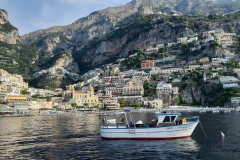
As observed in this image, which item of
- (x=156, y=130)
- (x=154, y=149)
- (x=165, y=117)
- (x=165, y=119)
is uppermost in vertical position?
(x=165, y=117)

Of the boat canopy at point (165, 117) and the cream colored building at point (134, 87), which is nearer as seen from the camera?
the boat canopy at point (165, 117)

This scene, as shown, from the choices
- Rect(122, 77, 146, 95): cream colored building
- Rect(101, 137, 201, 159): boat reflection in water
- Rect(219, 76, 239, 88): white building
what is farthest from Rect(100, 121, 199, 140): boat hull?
Rect(122, 77, 146, 95): cream colored building

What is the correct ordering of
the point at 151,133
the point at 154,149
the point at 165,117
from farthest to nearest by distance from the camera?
the point at 165,117 → the point at 151,133 → the point at 154,149

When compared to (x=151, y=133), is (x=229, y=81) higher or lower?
higher

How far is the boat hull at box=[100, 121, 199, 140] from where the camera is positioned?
145ft

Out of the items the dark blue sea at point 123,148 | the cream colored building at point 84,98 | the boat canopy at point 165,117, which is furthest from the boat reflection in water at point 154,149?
the cream colored building at point 84,98

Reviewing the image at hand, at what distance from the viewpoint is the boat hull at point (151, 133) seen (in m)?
44.2

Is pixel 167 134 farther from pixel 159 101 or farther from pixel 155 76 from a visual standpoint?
pixel 155 76

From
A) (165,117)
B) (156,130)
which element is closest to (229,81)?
(165,117)

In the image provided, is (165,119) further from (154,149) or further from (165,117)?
(154,149)

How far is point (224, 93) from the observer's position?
15550 centimetres

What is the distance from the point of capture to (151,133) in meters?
44.2

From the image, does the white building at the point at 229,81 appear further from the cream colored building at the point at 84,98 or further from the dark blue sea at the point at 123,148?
the dark blue sea at the point at 123,148

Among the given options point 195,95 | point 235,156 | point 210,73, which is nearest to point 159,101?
point 195,95
